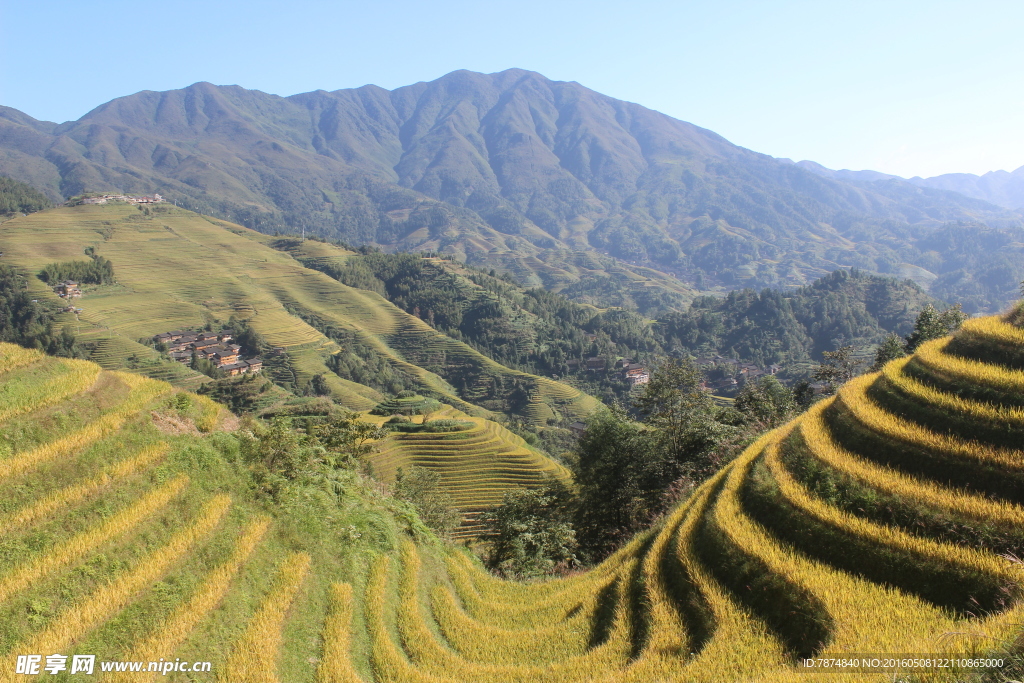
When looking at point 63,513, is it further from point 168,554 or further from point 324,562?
point 324,562

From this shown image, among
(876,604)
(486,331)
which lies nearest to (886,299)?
(486,331)

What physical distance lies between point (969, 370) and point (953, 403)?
1334mm

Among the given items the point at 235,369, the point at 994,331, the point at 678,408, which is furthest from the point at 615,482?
the point at 235,369

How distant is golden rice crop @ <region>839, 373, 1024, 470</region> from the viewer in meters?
9.34

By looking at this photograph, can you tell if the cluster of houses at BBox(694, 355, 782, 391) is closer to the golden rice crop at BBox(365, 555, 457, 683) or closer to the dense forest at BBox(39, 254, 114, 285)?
the golden rice crop at BBox(365, 555, 457, 683)

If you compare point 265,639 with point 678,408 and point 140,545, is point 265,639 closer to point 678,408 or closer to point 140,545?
point 140,545

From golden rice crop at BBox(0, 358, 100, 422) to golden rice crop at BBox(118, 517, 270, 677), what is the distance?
14.5 feet

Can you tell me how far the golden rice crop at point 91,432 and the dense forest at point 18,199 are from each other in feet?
609

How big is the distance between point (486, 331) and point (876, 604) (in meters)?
136

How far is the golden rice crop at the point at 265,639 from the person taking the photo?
24.8ft

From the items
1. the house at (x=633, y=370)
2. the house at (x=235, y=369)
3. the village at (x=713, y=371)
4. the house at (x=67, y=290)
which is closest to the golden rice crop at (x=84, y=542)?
the house at (x=235, y=369)

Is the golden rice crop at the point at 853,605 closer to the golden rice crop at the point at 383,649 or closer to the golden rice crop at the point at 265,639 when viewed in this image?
the golden rice crop at the point at 383,649

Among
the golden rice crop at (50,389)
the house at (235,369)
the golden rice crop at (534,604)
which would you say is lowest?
the house at (235,369)

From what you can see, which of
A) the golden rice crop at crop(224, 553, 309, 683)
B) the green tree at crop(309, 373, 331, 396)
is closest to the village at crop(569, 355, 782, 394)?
the green tree at crop(309, 373, 331, 396)
